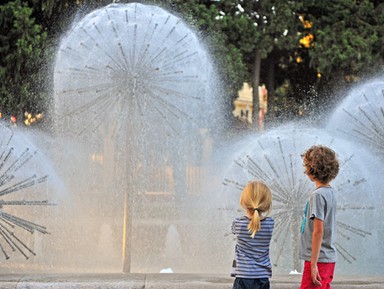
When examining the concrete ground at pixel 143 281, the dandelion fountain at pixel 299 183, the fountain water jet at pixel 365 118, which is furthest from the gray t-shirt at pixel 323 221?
the fountain water jet at pixel 365 118

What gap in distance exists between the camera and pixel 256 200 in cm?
478

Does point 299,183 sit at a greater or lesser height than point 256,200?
greater

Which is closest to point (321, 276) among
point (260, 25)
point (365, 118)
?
point (365, 118)

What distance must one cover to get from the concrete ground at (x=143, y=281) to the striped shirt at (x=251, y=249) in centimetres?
120

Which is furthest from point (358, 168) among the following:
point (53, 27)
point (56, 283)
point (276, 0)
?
point (276, 0)

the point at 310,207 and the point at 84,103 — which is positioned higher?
the point at 84,103

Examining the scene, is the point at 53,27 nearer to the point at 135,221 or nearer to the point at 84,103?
the point at 135,221

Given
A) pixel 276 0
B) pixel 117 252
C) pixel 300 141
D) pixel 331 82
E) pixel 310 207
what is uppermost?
pixel 276 0

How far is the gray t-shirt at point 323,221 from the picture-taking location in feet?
15.4

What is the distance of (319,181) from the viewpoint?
480 centimetres

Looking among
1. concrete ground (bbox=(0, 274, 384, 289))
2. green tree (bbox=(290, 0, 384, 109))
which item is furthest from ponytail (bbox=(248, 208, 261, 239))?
green tree (bbox=(290, 0, 384, 109))

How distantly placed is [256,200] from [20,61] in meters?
15.5

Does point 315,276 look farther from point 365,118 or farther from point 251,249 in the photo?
point 365,118

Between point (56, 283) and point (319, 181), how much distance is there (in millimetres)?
2400
